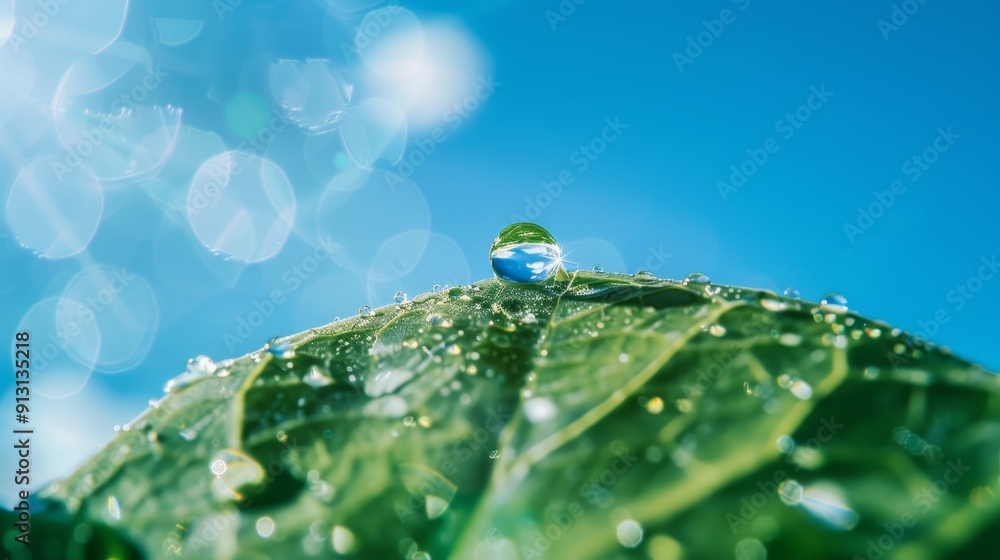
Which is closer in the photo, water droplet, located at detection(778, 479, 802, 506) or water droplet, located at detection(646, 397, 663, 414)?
water droplet, located at detection(778, 479, 802, 506)

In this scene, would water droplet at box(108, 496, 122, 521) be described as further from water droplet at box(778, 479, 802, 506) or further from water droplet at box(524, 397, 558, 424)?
water droplet at box(778, 479, 802, 506)

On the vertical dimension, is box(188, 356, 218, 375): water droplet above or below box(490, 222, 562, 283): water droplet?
below

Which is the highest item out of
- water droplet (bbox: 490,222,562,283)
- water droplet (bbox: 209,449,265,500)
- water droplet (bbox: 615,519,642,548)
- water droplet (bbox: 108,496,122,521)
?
water droplet (bbox: 490,222,562,283)

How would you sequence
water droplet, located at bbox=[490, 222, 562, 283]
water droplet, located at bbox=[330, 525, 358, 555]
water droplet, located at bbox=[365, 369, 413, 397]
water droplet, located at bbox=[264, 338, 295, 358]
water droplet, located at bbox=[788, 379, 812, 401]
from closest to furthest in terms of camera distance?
water droplet, located at bbox=[330, 525, 358, 555] < water droplet, located at bbox=[788, 379, 812, 401] < water droplet, located at bbox=[365, 369, 413, 397] < water droplet, located at bbox=[264, 338, 295, 358] < water droplet, located at bbox=[490, 222, 562, 283]

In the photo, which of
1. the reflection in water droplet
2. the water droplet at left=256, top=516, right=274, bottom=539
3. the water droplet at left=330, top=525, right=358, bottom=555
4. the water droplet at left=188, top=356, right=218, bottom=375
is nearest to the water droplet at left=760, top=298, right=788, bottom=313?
the reflection in water droplet

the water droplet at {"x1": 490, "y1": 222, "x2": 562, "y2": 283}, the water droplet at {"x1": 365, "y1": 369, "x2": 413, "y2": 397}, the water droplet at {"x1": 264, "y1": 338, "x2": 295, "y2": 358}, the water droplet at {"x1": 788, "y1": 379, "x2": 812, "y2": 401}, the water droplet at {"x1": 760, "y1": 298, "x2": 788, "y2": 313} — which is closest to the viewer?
the water droplet at {"x1": 788, "y1": 379, "x2": 812, "y2": 401}
